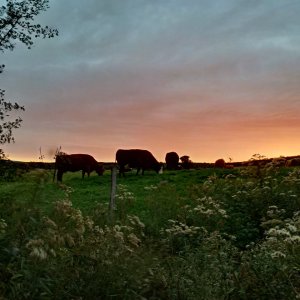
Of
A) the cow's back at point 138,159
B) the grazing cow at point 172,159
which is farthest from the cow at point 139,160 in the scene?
the grazing cow at point 172,159

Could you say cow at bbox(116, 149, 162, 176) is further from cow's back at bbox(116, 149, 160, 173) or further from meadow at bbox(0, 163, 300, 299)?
meadow at bbox(0, 163, 300, 299)

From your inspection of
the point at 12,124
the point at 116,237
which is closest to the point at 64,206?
the point at 116,237

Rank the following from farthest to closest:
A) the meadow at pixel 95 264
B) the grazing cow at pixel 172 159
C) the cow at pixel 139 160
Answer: the grazing cow at pixel 172 159 → the cow at pixel 139 160 → the meadow at pixel 95 264

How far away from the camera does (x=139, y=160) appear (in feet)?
133

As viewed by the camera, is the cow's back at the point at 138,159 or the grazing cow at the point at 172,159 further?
the grazing cow at the point at 172,159

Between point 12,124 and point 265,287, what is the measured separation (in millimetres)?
12946

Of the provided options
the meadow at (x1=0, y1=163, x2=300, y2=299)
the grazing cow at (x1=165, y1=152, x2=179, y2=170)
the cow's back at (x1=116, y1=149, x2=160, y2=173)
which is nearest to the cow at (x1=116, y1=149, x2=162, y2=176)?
the cow's back at (x1=116, y1=149, x2=160, y2=173)

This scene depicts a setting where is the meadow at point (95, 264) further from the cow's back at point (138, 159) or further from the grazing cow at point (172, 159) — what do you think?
the grazing cow at point (172, 159)

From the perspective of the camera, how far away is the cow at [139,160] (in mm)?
40500

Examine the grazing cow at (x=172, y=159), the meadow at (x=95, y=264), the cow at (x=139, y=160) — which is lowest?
the meadow at (x=95, y=264)

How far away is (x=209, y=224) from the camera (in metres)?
14.6

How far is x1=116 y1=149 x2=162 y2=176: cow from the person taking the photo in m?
40.5

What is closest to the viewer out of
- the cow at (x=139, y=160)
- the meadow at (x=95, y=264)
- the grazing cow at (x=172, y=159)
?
the meadow at (x=95, y=264)

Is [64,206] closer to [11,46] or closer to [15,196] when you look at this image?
[15,196]
